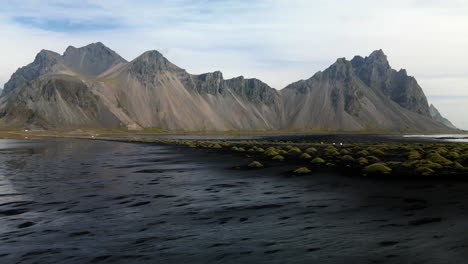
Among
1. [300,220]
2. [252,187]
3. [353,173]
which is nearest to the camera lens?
[300,220]

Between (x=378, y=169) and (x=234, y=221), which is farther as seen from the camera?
(x=378, y=169)

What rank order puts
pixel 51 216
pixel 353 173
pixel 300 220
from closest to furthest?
1. pixel 300 220
2. pixel 51 216
3. pixel 353 173

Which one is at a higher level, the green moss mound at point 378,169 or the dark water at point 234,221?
the green moss mound at point 378,169

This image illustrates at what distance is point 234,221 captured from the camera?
22547 millimetres

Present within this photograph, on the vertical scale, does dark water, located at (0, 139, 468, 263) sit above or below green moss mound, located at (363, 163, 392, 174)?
below

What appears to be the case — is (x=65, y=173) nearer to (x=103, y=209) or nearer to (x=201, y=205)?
(x=103, y=209)

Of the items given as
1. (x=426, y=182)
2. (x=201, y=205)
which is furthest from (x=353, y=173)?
(x=201, y=205)

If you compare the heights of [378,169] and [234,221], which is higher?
[378,169]

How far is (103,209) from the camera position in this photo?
2588cm

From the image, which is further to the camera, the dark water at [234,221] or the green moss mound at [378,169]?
the green moss mound at [378,169]

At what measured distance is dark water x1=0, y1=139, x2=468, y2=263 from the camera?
53.7 ft

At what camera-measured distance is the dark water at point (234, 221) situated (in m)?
16.4

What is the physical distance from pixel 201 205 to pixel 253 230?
7899mm

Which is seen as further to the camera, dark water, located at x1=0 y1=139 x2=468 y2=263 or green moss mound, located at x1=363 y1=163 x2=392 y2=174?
green moss mound, located at x1=363 y1=163 x2=392 y2=174
